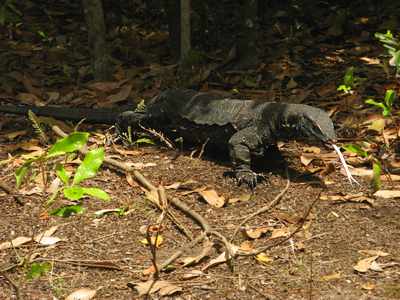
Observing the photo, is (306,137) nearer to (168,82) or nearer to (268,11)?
(168,82)

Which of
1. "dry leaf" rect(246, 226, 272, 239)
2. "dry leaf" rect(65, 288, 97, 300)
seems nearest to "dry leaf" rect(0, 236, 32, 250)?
"dry leaf" rect(65, 288, 97, 300)

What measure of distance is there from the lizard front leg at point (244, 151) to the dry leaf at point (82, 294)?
1.82 metres

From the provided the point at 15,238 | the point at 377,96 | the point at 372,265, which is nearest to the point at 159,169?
the point at 15,238

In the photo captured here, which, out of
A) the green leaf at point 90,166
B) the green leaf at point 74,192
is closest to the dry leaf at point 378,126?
the green leaf at point 90,166

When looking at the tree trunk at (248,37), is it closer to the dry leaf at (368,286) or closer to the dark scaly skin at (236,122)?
the dark scaly skin at (236,122)

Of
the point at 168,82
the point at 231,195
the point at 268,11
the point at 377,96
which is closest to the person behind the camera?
the point at 231,195

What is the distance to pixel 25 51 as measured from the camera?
28.9 ft

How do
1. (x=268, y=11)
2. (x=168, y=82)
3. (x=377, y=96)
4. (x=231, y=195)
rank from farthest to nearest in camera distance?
(x=268, y=11) → (x=168, y=82) → (x=377, y=96) → (x=231, y=195)

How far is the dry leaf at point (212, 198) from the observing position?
497 centimetres

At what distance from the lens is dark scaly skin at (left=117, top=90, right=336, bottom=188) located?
5371 mm

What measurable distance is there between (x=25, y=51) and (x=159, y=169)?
4.03m

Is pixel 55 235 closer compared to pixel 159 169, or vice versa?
pixel 55 235

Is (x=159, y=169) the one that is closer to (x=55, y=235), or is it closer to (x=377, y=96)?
(x=55, y=235)

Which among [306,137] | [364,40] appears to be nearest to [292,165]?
[306,137]
